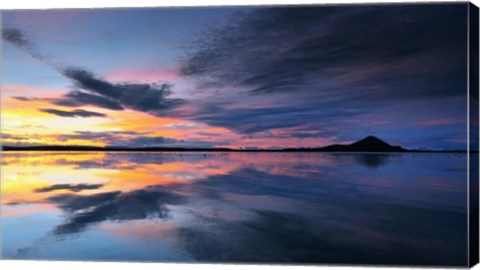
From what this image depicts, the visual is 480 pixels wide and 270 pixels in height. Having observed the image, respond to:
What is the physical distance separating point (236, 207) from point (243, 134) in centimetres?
66

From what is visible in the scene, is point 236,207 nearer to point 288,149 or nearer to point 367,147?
point 288,149

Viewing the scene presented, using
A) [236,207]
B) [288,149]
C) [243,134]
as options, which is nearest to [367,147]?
[288,149]

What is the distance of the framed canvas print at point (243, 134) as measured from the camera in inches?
198

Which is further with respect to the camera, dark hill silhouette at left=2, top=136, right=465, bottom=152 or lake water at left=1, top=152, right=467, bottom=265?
dark hill silhouette at left=2, top=136, right=465, bottom=152

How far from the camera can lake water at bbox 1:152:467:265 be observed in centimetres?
506

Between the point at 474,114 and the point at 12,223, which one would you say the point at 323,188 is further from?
the point at 12,223

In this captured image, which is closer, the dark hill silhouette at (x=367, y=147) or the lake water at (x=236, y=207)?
the lake water at (x=236, y=207)

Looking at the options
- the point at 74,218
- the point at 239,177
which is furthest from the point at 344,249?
the point at 74,218

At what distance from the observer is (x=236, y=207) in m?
5.34

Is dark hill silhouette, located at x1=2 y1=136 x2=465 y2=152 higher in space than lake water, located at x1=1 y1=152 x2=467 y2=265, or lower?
higher

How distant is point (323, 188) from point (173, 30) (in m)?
1.91

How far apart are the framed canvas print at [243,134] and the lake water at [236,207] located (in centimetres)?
1

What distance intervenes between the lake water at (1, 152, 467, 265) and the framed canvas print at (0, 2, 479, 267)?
0.04 feet

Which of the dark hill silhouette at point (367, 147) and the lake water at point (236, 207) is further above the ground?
the dark hill silhouette at point (367, 147)
